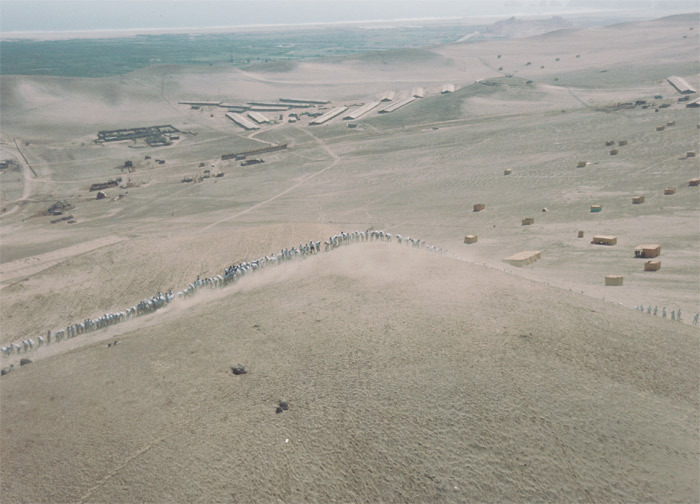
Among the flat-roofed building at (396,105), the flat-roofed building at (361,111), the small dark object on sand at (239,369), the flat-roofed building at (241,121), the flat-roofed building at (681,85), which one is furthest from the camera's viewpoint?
the flat-roofed building at (396,105)

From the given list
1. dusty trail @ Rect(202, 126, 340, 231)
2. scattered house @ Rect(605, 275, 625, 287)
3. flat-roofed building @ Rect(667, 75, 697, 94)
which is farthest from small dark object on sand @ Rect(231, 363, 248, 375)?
flat-roofed building @ Rect(667, 75, 697, 94)

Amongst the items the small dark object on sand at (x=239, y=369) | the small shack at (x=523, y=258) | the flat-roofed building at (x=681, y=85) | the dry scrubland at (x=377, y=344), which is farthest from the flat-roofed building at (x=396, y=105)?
the small dark object on sand at (x=239, y=369)

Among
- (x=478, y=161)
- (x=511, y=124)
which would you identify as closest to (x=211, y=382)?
(x=478, y=161)

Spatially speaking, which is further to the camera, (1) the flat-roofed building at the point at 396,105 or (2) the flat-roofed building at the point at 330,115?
(1) the flat-roofed building at the point at 396,105

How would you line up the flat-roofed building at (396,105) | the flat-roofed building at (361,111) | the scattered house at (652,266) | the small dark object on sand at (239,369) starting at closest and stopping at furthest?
the small dark object on sand at (239,369)
the scattered house at (652,266)
the flat-roofed building at (361,111)
the flat-roofed building at (396,105)

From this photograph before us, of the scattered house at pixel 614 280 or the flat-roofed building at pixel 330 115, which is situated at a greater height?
the flat-roofed building at pixel 330 115

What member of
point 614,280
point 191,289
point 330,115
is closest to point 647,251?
point 614,280

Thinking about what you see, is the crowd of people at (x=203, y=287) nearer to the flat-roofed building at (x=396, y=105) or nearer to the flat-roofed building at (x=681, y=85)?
the flat-roofed building at (x=396, y=105)
